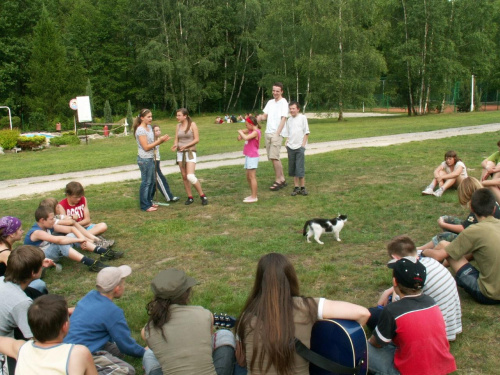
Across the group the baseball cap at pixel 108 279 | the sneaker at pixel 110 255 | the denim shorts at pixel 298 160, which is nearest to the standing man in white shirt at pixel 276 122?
the denim shorts at pixel 298 160

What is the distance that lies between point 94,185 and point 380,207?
6.87 metres

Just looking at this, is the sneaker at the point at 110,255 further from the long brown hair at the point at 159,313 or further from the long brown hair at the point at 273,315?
the long brown hair at the point at 273,315

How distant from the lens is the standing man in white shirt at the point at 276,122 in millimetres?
9312

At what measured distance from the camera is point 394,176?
1069 cm

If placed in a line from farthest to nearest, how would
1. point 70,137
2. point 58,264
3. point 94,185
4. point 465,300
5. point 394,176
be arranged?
point 70,137 → point 94,185 → point 394,176 → point 58,264 → point 465,300

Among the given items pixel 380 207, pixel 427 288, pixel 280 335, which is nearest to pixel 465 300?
pixel 427 288

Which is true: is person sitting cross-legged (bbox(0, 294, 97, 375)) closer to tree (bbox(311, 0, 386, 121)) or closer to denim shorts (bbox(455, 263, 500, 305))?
denim shorts (bbox(455, 263, 500, 305))

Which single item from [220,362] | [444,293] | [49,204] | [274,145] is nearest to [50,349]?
[220,362]

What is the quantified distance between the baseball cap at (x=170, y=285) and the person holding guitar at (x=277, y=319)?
1.61 ft

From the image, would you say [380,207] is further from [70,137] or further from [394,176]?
[70,137]

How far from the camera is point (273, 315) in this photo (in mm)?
2768

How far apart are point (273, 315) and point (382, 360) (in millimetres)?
1216

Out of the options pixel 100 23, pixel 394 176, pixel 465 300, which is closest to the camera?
pixel 465 300

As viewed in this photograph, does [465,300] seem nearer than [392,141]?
Yes
